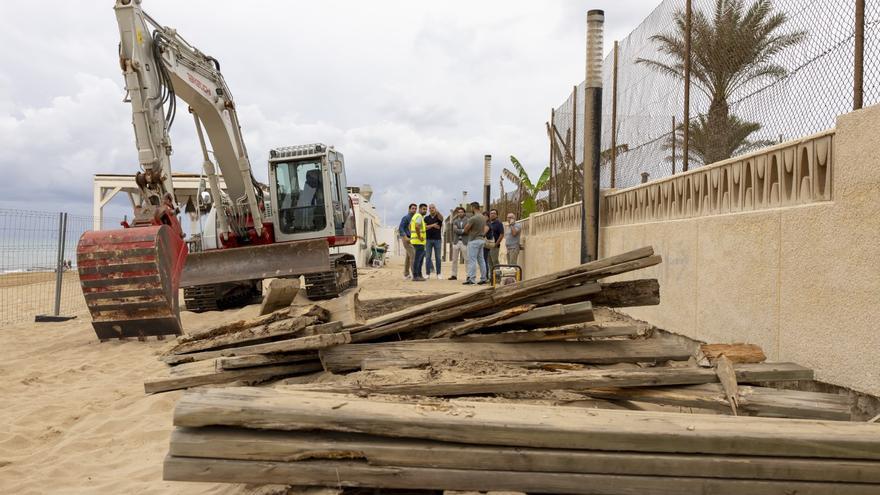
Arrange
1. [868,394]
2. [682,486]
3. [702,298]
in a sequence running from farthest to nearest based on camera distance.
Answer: [702,298] < [868,394] < [682,486]

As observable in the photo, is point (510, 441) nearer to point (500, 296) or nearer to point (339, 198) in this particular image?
point (500, 296)

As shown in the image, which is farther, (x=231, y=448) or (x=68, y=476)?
(x=68, y=476)

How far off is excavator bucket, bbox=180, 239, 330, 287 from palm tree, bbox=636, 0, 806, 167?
615cm

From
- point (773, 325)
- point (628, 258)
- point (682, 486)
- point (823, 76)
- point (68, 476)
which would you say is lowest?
point (68, 476)

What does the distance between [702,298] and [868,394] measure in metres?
2.21

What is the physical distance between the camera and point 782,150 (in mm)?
4879

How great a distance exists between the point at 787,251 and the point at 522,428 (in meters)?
2.92

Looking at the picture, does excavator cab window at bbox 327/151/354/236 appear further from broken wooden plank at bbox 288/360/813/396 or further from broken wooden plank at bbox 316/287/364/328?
broken wooden plank at bbox 288/360/813/396

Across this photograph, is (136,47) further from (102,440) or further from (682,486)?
(682,486)

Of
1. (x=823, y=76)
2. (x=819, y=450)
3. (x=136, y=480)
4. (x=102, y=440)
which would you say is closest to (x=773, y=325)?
(x=823, y=76)

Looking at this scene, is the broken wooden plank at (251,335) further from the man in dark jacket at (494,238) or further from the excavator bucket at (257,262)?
the man in dark jacket at (494,238)

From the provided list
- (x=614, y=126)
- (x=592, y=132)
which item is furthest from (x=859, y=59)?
(x=614, y=126)

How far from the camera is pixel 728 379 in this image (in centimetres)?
387

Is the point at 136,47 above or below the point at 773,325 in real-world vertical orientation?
above
